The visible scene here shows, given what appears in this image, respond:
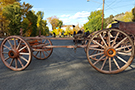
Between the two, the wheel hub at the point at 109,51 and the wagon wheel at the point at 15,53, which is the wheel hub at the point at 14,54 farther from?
the wheel hub at the point at 109,51

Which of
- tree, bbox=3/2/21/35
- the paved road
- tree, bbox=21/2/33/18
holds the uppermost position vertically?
tree, bbox=21/2/33/18

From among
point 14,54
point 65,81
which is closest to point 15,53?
point 14,54

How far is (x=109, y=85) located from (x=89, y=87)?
58cm

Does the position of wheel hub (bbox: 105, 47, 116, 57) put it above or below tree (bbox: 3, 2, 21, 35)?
below

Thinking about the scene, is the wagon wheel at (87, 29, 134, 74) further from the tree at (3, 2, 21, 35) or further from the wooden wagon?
the tree at (3, 2, 21, 35)

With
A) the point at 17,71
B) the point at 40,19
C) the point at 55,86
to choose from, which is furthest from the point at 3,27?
the point at 55,86

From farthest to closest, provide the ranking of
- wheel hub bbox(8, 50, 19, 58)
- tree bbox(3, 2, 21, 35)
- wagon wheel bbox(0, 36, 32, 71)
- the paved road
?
tree bbox(3, 2, 21, 35), wheel hub bbox(8, 50, 19, 58), wagon wheel bbox(0, 36, 32, 71), the paved road

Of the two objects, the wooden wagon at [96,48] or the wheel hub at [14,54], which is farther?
the wheel hub at [14,54]

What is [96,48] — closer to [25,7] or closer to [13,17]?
[13,17]

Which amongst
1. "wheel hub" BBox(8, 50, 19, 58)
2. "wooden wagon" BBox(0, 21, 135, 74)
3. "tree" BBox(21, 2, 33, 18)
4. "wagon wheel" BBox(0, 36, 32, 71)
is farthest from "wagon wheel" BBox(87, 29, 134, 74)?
"tree" BBox(21, 2, 33, 18)

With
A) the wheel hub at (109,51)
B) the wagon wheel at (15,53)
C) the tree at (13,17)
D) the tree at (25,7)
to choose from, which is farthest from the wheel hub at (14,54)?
the tree at (25,7)

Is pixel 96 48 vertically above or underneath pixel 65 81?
above

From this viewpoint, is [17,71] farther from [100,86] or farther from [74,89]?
[100,86]

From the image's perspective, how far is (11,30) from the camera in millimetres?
21906
